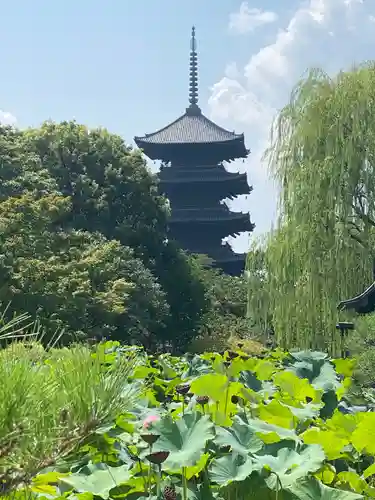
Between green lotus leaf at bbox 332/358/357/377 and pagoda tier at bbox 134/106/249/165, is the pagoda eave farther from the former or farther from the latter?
green lotus leaf at bbox 332/358/357/377

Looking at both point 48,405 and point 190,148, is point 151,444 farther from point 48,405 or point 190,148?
point 190,148

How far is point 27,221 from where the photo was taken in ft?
37.7

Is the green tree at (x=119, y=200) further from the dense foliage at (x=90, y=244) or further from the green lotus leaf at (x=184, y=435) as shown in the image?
the green lotus leaf at (x=184, y=435)

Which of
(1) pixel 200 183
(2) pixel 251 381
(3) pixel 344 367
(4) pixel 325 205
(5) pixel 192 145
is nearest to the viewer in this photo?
(2) pixel 251 381

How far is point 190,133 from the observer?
2525cm

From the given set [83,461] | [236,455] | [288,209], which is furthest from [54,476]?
[288,209]

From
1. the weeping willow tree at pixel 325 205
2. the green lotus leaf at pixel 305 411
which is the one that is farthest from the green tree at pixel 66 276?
the green lotus leaf at pixel 305 411

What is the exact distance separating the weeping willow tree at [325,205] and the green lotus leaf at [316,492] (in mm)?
7363

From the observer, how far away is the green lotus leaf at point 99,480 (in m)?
1.32

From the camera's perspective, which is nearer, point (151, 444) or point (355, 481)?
point (151, 444)

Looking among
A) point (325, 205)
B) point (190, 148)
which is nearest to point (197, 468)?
point (325, 205)

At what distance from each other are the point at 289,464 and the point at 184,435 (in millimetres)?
211

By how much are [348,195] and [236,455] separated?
749cm

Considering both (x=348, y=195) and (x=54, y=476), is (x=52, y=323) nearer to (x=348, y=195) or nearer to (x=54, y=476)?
(x=348, y=195)
